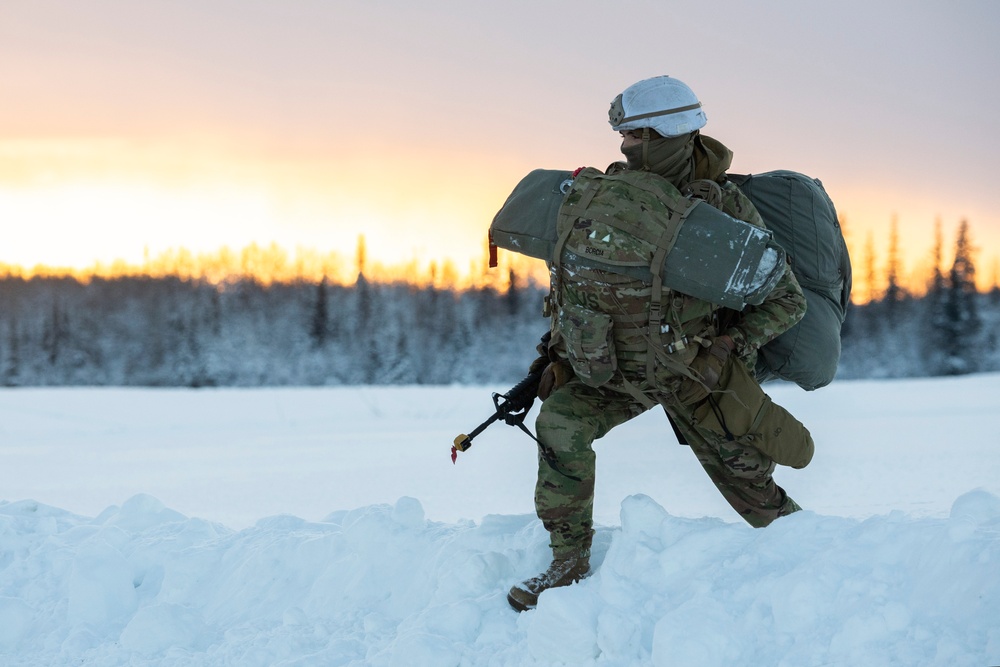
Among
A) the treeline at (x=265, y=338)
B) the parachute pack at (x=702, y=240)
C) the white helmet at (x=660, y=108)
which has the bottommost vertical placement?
the treeline at (x=265, y=338)

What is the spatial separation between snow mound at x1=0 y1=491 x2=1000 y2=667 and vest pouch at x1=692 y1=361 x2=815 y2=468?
0.35 meters

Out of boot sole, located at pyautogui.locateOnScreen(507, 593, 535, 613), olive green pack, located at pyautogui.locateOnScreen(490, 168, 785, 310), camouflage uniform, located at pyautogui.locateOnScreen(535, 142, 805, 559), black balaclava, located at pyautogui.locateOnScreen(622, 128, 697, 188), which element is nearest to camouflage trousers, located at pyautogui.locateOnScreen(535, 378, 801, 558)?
camouflage uniform, located at pyautogui.locateOnScreen(535, 142, 805, 559)

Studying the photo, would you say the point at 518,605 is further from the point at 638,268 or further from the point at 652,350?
the point at 638,268

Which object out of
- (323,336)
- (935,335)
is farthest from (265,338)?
(935,335)

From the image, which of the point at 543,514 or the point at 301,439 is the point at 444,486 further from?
the point at 543,514

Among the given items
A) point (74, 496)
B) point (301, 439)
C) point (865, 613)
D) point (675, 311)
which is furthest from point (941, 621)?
point (301, 439)

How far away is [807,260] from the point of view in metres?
3.48

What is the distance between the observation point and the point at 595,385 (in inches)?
128

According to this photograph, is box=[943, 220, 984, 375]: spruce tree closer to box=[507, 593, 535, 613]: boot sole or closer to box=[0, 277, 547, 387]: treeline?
box=[0, 277, 547, 387]: treeline

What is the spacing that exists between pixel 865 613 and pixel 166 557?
9.70 feet

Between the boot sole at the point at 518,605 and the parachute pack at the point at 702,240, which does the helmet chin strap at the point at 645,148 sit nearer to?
the parachute pack at the point at 702,240

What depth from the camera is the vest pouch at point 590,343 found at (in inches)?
125

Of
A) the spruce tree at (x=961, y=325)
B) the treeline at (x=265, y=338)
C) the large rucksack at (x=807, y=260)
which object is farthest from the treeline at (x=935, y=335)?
the large rucksack at (x=807, y=260)

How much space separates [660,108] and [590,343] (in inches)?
35.0
